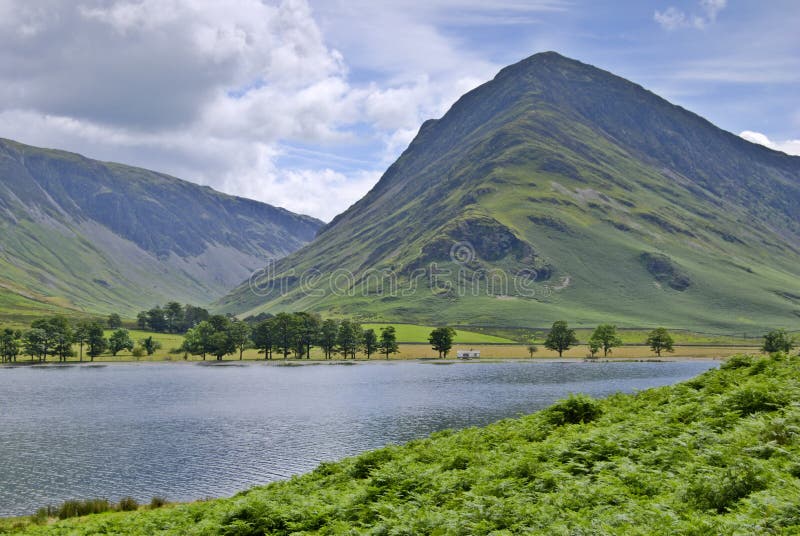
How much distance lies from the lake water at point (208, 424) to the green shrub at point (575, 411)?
1741 cm

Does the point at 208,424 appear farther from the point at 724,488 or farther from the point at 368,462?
the point at 724,488

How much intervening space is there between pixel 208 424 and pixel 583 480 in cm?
10174

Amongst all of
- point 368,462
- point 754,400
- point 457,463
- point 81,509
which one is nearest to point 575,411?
point 457,463

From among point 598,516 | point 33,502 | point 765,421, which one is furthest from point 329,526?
point 33,502

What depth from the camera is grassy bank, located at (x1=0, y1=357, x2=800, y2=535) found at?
19641mm

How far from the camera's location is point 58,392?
16850cm

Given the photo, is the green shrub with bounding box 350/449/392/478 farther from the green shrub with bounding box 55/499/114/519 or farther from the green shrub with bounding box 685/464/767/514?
the green shrub with bounding box 55/499/114/519

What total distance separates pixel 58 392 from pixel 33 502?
117 m

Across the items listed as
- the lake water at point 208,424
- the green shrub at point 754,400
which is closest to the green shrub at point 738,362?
the green shrub at point 754,400

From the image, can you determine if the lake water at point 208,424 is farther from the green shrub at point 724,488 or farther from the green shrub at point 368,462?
the green shrub at point 724,488

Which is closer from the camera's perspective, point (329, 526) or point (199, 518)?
point (329, 526)

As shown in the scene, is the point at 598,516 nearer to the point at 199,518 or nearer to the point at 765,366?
the point at 199,518

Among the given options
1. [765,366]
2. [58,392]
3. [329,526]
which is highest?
[765,366]

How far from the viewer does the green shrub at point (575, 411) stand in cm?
4022
